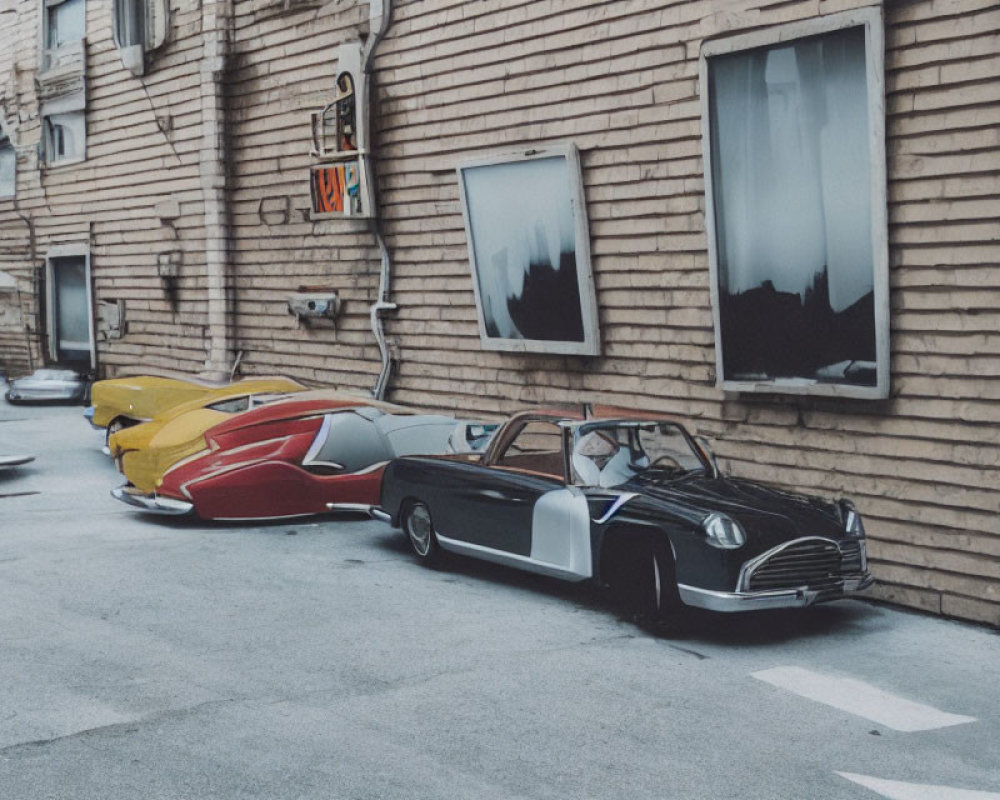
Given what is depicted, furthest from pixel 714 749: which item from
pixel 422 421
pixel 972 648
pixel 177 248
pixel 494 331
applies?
pixel 177 248

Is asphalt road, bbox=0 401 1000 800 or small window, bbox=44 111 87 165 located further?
small window, bbox=44 111 87 165

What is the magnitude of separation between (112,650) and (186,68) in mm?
13620

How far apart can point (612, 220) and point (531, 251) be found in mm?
1242

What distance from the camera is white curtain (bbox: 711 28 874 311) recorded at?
392 inches

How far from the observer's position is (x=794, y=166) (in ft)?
34.3

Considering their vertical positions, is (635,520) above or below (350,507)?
above

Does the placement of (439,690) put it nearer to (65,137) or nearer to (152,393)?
(152,393)

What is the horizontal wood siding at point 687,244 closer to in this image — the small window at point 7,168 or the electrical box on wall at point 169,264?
the electrical box on wall at point 169,264

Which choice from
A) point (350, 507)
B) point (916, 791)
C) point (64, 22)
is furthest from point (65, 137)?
point (916, 791)

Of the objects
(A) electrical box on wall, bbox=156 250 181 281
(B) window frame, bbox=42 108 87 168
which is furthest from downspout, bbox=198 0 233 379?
(B) window frame, bbox=42 108 87 168

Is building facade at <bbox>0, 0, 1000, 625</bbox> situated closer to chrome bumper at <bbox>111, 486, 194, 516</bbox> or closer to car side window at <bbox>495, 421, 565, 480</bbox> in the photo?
car side window at <bbox>495, 421, 565, 480</bbox>

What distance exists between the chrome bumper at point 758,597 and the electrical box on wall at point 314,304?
933 centimetres

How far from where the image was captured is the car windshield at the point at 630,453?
9227 millimetres

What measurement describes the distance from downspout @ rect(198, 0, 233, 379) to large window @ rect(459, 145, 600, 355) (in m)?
5.88
